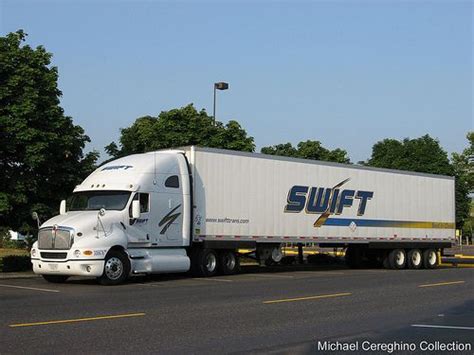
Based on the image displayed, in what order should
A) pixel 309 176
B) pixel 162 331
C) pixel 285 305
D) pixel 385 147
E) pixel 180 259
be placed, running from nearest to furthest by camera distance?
pixel 162 331 → pixel 285 305 → pixel 180 259 → pixel 309 176 → pixel 385 147

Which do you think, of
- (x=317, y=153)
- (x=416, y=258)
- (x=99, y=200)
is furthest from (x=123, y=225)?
(x=317, y=153)

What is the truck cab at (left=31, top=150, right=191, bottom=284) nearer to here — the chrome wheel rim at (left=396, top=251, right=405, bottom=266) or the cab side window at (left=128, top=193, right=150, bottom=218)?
the cab side window at (left=128, top=193, right=150, bottom=218)

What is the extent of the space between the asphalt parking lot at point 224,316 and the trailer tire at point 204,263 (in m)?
2.95

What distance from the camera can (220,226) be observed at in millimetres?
22469

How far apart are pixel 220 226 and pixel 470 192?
66.2 metres

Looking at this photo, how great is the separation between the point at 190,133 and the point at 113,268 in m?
18.2

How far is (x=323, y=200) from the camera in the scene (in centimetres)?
2595

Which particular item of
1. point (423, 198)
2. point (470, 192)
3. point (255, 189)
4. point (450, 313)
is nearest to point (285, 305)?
point (450, 313)

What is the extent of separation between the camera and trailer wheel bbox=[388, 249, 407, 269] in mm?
29266

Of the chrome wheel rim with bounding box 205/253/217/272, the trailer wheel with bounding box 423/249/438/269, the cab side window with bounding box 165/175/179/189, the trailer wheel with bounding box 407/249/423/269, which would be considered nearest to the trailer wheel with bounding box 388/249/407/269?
the trailer wheel with bounding box 407/249/423/269

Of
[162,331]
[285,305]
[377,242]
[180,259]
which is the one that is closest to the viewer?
[162,331]

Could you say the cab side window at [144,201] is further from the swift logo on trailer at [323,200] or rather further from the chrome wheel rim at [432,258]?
the chrome wheel rim at [432,258]

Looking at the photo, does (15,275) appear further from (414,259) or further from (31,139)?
(414,259)

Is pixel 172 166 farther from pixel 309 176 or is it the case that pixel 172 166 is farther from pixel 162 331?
pixel 162 331
